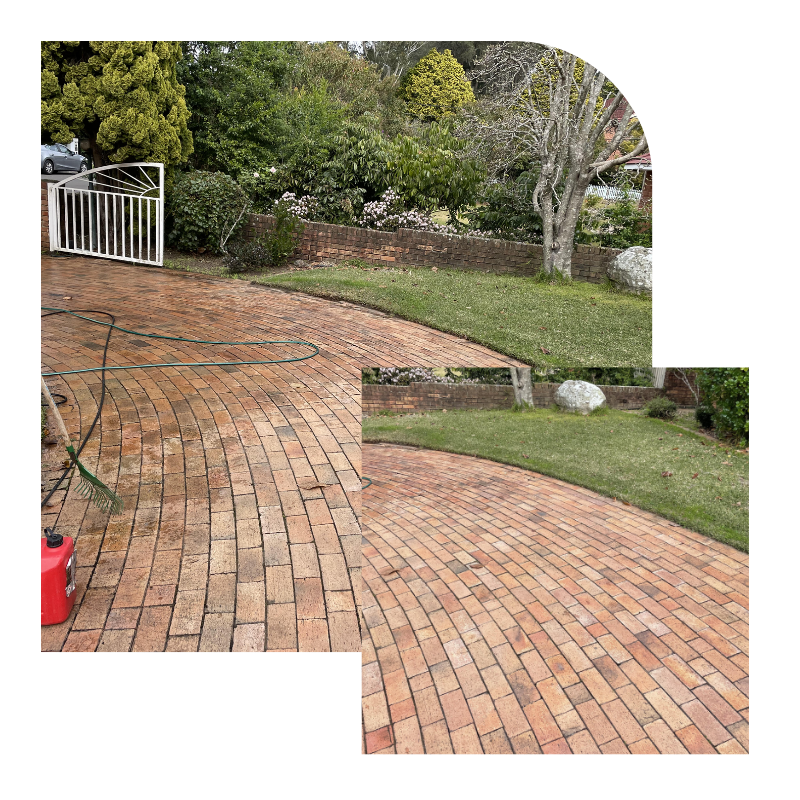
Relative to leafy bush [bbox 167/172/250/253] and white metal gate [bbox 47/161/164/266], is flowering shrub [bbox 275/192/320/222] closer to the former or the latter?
leafy bush [bbox 167/172/250/253]

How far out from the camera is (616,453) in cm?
310

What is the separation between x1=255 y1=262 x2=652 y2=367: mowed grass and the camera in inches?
266

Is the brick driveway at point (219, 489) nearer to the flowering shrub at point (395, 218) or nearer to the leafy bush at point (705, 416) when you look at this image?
the leafy bush at point (705, 416)

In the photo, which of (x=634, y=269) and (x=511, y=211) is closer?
(x=634, y=269)

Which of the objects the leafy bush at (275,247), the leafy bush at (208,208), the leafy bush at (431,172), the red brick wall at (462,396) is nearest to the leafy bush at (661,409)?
A: the red brick wall at (462,396)

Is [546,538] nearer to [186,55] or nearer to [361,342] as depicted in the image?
[361,342]

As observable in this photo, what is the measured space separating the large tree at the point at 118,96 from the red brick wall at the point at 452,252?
2424 millimetres

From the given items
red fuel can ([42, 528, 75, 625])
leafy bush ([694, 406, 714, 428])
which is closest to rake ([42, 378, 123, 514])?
red fuel can ([42, 528, 75, 625])

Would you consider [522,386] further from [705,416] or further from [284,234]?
[284,234]

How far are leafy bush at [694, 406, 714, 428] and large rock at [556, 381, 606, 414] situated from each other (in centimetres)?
39

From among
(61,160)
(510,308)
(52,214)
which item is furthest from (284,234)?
(61,160)

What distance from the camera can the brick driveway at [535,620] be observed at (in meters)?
2.60

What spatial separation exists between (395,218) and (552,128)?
205 centimetres

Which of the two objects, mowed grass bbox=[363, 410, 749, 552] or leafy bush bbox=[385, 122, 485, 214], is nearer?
mowed grass bbox=[363, 410, 749, 552]
